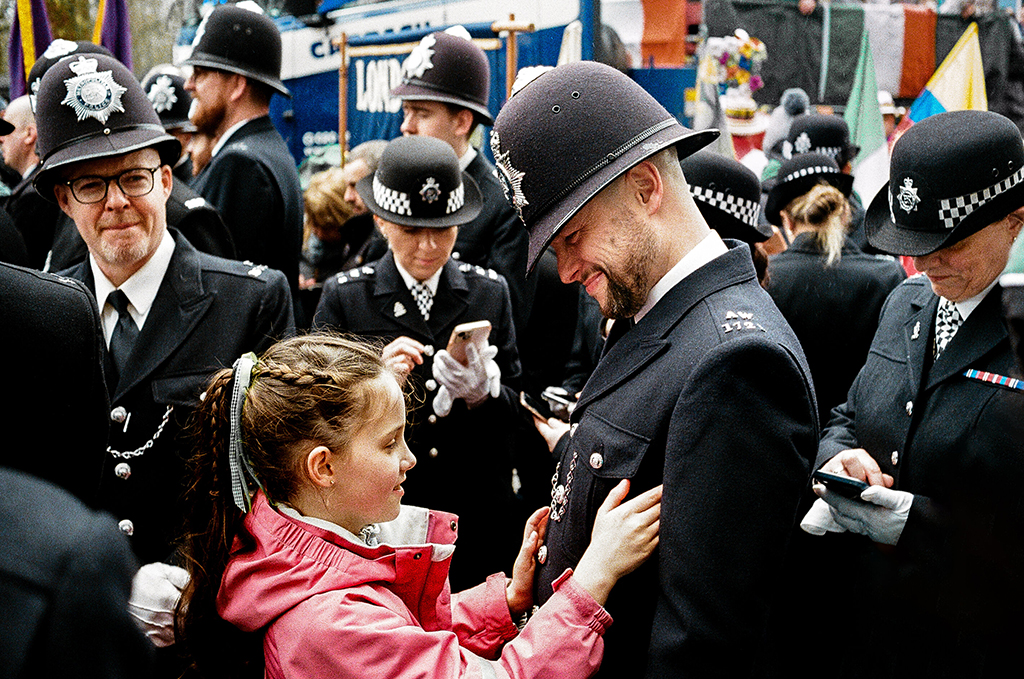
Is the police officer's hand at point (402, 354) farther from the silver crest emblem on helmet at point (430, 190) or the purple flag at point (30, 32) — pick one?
the purple flag at point (30, 32)

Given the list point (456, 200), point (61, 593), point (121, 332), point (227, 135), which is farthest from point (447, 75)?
point (61, 593)

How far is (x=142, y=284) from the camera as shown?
8.84 feet

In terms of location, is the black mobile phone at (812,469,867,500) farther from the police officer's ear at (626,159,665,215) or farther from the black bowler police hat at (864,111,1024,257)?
the police officer's ear at (626,159,665,215)

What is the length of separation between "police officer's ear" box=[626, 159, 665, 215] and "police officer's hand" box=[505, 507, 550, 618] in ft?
2.46

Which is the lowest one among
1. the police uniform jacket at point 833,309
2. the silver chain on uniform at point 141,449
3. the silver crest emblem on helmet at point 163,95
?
the police uniform jacket at point 833,309

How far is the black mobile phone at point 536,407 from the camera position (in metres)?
3.59

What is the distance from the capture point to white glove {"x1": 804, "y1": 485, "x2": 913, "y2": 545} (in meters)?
2.44

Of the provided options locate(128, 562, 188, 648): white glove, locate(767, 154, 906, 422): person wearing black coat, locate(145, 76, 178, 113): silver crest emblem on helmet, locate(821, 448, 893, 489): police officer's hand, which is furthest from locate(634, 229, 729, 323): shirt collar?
locate(145, 76, 178, 113): silver crest emblem on helmet

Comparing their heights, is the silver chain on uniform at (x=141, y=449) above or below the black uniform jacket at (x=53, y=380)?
below

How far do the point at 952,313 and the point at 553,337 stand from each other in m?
1.98

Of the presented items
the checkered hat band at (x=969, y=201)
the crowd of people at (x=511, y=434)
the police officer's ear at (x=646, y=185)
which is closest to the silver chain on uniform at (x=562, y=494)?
the crowd of people at (x=511, y=434)

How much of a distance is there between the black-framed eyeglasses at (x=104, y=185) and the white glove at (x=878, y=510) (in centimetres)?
205

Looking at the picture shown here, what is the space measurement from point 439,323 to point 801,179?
2102 millimetres

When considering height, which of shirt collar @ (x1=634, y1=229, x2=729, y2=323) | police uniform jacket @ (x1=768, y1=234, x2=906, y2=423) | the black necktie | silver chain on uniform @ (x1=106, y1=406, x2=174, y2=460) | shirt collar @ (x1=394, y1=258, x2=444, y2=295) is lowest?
police uniform jacket @ (x1=768, y1=234, x2=906, y2=423)
